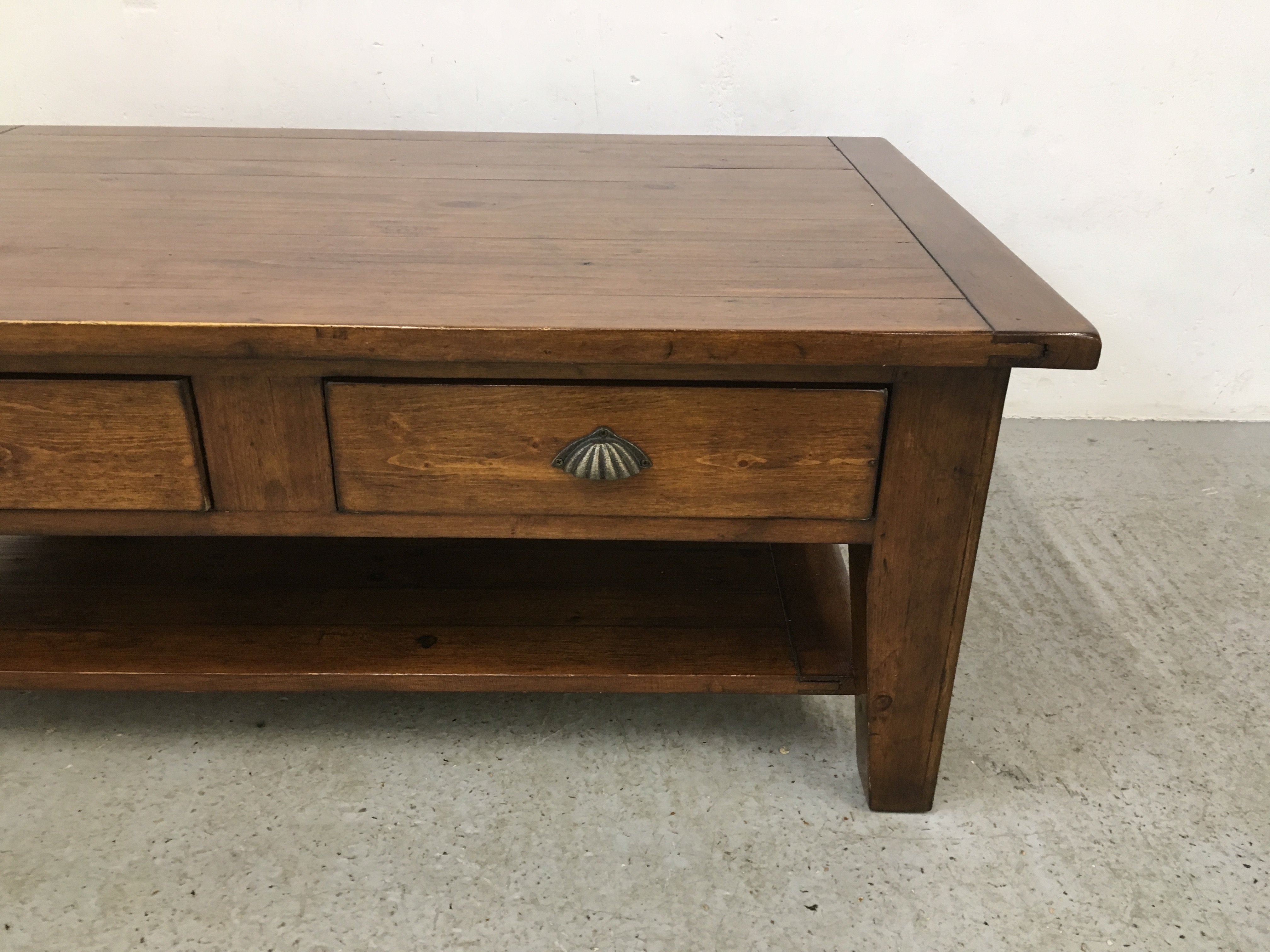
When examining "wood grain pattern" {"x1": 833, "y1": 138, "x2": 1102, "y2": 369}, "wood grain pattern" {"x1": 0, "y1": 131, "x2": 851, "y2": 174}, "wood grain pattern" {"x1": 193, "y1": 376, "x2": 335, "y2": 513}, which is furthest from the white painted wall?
"wood grain pattern" {"x1": 193, "y1": 376, "x2": 335, "y2": 513}

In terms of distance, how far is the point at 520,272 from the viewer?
0.94 metres

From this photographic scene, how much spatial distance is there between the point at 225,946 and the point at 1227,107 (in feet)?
6.30

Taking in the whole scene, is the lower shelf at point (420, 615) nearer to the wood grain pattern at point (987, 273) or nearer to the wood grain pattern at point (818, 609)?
the wood grain pattern at point (818, 609)

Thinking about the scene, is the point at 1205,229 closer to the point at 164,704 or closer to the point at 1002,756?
the point at 1002,756

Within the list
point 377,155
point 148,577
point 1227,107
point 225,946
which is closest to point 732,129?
point 377,155

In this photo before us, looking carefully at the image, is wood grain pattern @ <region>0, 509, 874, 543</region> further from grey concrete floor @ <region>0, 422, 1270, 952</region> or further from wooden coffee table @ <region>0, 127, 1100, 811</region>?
grey concrete floor @ <region>0, 422, 1270, 952</region>

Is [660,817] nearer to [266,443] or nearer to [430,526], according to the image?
[430,526]

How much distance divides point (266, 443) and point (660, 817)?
54cm

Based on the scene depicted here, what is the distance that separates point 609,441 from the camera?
2.88 feet

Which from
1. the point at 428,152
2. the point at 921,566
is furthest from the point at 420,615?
the point at 428,152

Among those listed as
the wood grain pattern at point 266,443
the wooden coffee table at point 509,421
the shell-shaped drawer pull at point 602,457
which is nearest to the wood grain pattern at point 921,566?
the wooden coffee table at point 509,421

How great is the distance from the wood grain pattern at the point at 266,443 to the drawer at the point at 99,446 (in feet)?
0.06

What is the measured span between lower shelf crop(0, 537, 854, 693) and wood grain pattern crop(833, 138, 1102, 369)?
0.40 m

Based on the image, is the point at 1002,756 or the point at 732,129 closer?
the point at 1002,756
